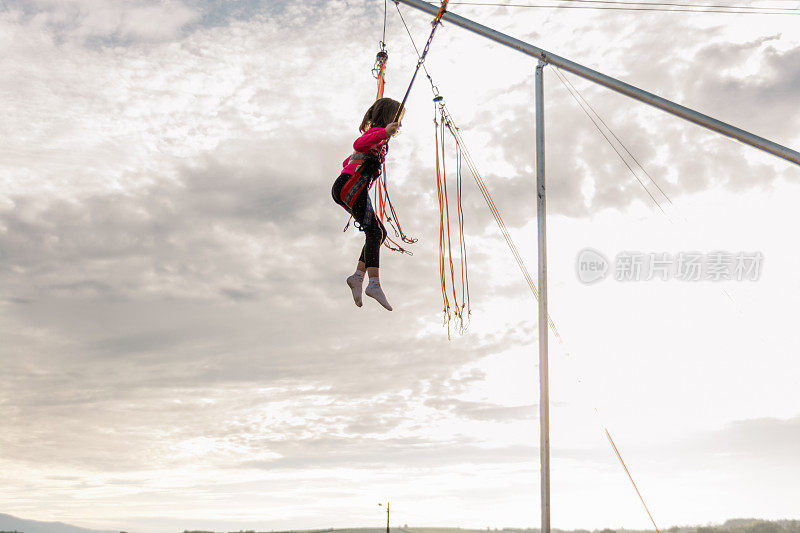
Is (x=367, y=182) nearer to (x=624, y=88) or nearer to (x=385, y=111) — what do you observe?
(x=385, y=111)

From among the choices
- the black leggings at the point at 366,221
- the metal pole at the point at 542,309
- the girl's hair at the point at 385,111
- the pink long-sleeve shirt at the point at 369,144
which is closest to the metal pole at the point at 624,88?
the metal pole at the point at 542,309

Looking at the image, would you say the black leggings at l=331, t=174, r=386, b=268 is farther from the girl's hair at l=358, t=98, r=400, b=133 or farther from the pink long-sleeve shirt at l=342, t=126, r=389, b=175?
the girl's hair at l=358, t=98, r=400, b=133

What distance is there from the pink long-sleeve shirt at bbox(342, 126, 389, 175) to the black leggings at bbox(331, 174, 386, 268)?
0.12 m

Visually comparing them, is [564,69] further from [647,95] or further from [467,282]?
[467,282]

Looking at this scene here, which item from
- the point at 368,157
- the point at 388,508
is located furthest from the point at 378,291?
the point at 388,508

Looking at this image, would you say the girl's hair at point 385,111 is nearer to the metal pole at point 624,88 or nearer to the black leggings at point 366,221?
the black leggings at point 366,221

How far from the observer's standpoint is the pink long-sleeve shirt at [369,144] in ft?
24.9

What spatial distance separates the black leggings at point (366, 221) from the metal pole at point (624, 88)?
2.22 m

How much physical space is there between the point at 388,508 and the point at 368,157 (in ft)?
159

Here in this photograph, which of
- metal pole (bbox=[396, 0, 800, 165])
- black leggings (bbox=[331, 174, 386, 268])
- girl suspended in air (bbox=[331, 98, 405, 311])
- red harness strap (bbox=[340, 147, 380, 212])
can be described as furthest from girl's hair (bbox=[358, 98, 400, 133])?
metal pole (bbox=[396, 0, 800, 165])

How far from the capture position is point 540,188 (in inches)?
308

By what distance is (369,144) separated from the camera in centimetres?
764

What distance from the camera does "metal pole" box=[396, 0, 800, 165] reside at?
652 centimetres

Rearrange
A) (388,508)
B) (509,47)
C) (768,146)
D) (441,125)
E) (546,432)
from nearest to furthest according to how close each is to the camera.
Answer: (768,146), (546,432), (509,47), (441,125), (388,508)
